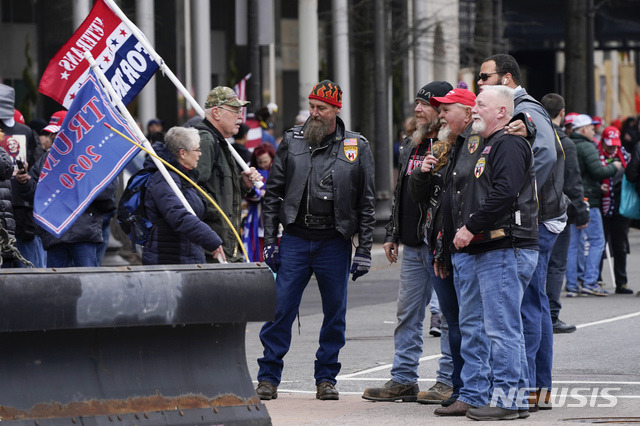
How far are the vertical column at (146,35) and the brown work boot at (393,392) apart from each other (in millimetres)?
14291

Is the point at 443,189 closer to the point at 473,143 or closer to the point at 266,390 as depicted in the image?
the point at 473,143

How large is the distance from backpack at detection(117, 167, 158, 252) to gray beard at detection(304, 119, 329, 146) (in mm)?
1028

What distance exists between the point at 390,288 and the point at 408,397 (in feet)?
26.9

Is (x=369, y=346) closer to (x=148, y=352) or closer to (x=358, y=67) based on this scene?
(x=148, y=352)

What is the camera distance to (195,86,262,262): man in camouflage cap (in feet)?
30.6

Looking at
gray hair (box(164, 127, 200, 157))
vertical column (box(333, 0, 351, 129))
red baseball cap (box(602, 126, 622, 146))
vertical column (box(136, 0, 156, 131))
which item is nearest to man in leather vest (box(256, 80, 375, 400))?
gray hair (box(164, 127, 200, 157))

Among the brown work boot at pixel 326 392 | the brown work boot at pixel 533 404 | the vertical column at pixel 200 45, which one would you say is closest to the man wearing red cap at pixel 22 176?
the brown work boot at pixel 326 392

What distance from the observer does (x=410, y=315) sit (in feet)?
29.6

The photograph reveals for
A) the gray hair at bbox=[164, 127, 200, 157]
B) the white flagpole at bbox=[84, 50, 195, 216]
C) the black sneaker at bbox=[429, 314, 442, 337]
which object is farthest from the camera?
the black sneaker at bbox=[429, 314, 442, 337]

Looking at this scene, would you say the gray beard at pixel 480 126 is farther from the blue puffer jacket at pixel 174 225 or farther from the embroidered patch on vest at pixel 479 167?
the blue puffer jacket at pixel 174 225

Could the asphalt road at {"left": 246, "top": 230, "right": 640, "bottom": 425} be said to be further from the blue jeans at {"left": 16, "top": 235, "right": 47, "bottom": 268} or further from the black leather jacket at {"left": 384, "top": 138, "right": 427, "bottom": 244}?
the blue jeans at {"left": 16, "top": 235, "right": 47, "bottom": 268}

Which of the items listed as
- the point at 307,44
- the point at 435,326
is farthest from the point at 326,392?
the point at 307,44

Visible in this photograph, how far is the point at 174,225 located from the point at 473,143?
2.01m

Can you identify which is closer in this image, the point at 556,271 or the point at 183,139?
the point at 183,139
